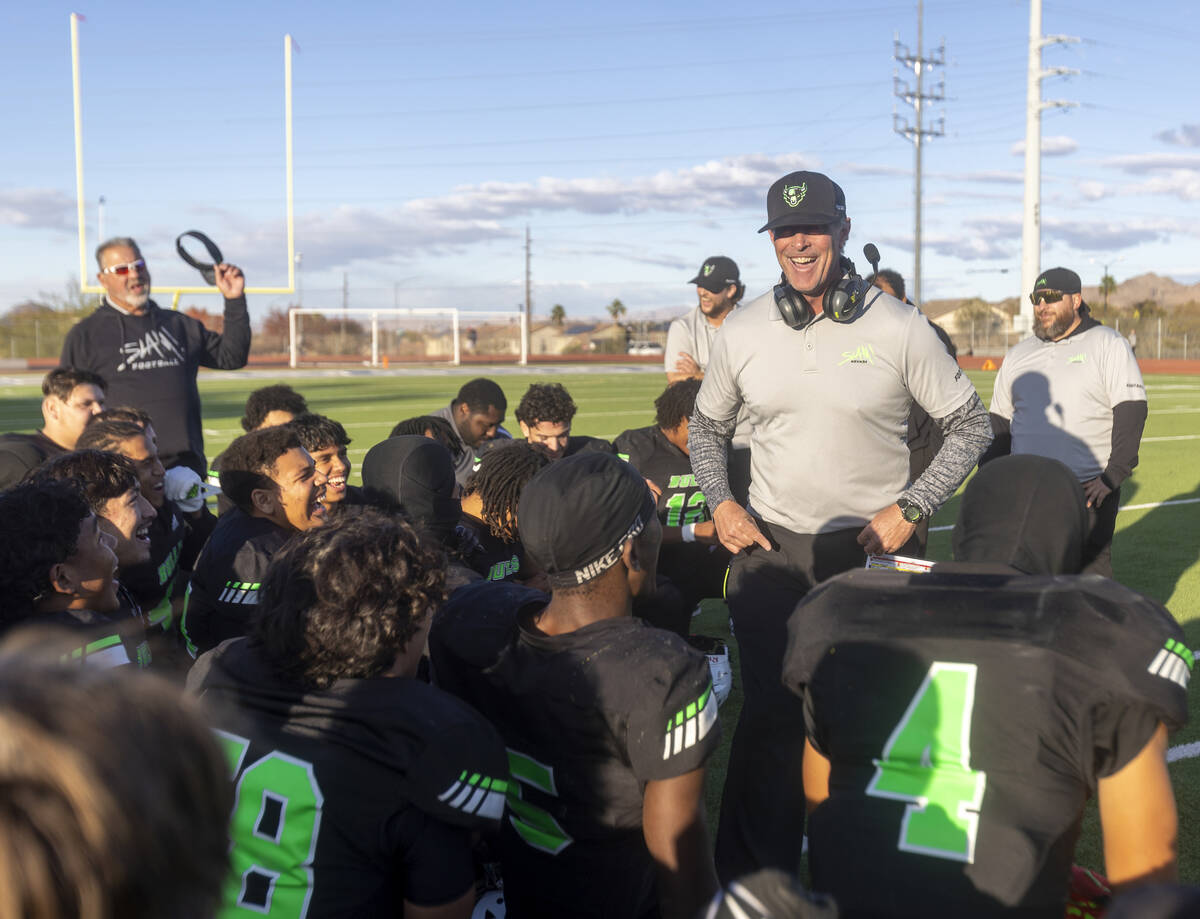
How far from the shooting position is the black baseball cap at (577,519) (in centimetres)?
225

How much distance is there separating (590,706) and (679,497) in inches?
137

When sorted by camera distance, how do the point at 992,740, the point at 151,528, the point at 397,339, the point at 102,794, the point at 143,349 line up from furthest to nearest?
the point at 397,339, the point at 143,349, the point at 151,528, the point at 992,740, the point at 102,794

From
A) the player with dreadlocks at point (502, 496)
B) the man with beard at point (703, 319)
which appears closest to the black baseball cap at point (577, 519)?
the player with dreadlocks at point (502, 496)

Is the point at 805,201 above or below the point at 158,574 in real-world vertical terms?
above

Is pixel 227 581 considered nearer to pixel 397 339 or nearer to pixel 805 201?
pixel 805 201

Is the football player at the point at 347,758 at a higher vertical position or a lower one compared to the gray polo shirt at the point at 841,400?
lower

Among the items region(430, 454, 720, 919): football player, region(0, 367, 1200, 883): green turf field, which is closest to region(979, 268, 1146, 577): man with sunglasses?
region(0, 367, 1200, 883): green turf field

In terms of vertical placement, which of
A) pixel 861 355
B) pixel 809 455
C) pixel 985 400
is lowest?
pixel 985 400

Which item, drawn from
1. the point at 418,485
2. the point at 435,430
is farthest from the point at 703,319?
the point at 418,485

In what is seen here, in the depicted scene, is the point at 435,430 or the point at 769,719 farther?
the point at 435,430

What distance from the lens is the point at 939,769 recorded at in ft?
5.93

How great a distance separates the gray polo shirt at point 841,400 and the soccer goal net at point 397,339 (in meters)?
48.8

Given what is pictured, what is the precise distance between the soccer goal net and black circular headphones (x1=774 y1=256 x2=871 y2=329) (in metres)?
48.9

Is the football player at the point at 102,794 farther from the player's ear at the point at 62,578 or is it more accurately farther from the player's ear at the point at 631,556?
Result: the player's ear at the point at 62,578
